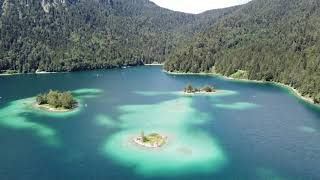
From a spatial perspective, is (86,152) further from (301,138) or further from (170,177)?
(301,138)

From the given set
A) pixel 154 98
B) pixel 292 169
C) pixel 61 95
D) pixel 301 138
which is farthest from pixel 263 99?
pixel 292 169

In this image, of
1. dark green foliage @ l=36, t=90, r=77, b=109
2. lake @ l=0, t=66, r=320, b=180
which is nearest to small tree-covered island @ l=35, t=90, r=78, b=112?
dark green foliage @ l=36, t=90, r=77, b=109

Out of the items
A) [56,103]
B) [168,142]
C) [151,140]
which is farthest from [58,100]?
[168,142]

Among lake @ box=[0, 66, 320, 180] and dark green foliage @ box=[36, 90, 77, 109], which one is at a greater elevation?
dark green foliage @ box=[36, 90, 77, 109]

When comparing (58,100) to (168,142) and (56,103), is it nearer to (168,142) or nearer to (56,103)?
(56,103)

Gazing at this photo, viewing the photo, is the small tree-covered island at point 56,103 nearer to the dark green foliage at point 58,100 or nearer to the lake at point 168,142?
the dark green foliage at point 58,100

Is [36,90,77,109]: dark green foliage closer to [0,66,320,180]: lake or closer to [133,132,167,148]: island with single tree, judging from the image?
[0,66,320,180]: lake
